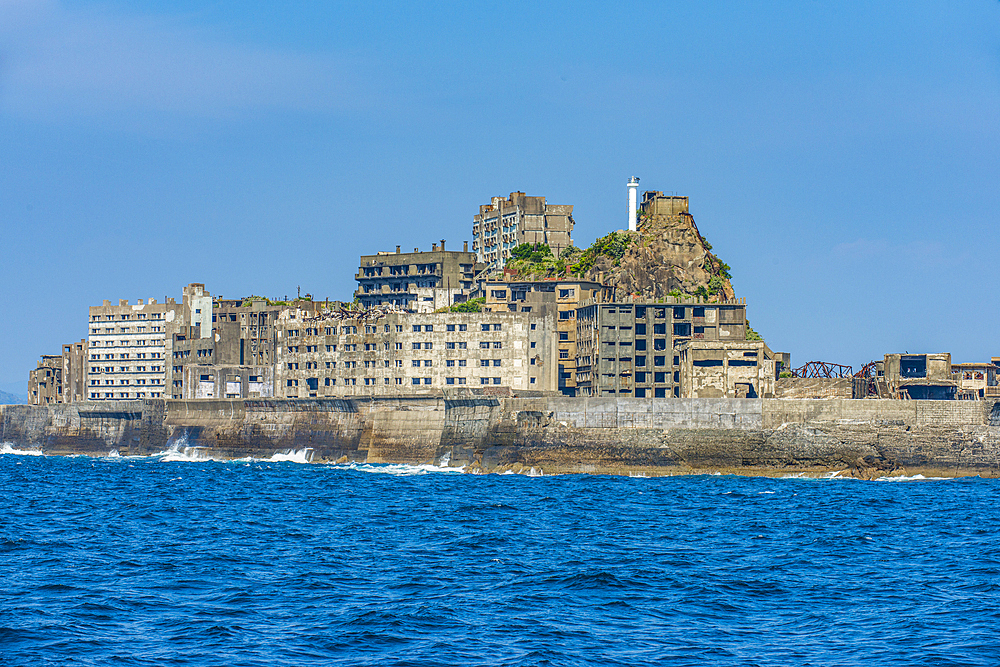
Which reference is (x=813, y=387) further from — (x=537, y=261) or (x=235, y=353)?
(x=235, y=353)

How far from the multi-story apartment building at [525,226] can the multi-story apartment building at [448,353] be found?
1826 inches

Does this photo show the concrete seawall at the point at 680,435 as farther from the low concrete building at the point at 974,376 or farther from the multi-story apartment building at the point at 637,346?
the low concrete building at the point at 974,376

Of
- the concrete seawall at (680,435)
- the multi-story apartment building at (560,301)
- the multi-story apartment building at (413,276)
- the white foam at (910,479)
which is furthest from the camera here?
the multi-story apartment building at (413,276)

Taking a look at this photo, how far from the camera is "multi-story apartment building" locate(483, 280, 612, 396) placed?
5497 inches

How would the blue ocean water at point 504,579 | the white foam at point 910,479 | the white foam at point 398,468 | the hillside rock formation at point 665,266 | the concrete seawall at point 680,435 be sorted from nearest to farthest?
1. the blue ocean water at point 504,579
2. the white foam at point 910,479
3. the concrete seawall at point 680,435
4. the white foam at point 398,468
5. the hillside rock formation at point 665,266

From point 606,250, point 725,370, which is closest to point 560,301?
point 606,250

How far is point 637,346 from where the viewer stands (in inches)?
5217

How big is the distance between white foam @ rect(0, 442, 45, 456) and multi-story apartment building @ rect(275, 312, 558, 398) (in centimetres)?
4024

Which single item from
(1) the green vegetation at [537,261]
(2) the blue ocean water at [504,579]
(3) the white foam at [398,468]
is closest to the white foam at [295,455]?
(3) the white foam at [398,468]

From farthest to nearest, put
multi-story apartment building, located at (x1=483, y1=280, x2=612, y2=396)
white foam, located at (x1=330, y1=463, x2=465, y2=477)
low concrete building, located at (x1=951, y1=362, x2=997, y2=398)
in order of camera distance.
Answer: multi-story apartment building, located at (x1=483, y1=280, x2=612, y2=396), low concrete building, located at (x1=951, y1=362, x2=997, y2=398), white foam, located at (x1=330, y1=463, x2=465, y2=477)

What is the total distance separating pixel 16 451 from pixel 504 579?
129952mm

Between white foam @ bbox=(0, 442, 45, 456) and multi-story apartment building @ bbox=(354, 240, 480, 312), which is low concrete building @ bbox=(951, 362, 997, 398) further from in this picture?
white foam @ bbox=(0, 442, 45, 456)

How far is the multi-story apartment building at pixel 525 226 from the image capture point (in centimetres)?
18475

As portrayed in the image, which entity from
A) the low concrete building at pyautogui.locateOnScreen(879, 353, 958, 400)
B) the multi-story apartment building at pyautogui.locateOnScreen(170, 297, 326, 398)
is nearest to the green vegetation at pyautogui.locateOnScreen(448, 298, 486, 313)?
the multi-story apartment building at pyautogui.locateOnScreen(170, 297, 326, 398)
